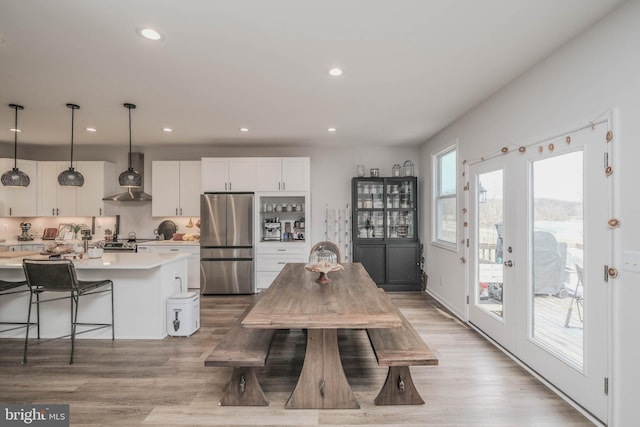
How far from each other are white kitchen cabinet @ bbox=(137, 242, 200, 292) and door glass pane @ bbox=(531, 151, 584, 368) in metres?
4.76

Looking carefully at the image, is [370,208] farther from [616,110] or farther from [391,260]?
[616,110]

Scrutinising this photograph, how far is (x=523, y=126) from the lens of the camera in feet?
8.93

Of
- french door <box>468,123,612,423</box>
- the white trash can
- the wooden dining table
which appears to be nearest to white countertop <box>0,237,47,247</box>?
the white trash can

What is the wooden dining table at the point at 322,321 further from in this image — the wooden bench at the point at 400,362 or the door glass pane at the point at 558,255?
the door glass pane at the point at 558,255

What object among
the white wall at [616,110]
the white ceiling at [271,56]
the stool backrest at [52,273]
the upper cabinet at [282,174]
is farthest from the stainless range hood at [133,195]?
the white wall at [616,110]

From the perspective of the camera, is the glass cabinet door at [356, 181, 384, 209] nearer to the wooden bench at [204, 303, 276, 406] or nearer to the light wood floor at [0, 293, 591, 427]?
the light wood floor at [0, 293, 591, 427]

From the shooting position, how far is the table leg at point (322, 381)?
212 centimetres

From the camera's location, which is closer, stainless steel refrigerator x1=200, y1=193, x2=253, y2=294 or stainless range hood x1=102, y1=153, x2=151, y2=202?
stainless steel refrigerator x1=200, y1=193, x2=253, y2=294

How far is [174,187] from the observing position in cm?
550

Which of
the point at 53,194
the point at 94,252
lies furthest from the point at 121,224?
the point at 94,252

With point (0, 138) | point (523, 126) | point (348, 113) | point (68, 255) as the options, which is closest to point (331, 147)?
point (348, 113)

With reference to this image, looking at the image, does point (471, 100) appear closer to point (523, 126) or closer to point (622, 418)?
point (523, 126)

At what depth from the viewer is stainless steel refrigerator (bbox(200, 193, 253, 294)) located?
16.8 ft

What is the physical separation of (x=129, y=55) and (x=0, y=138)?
456cm
